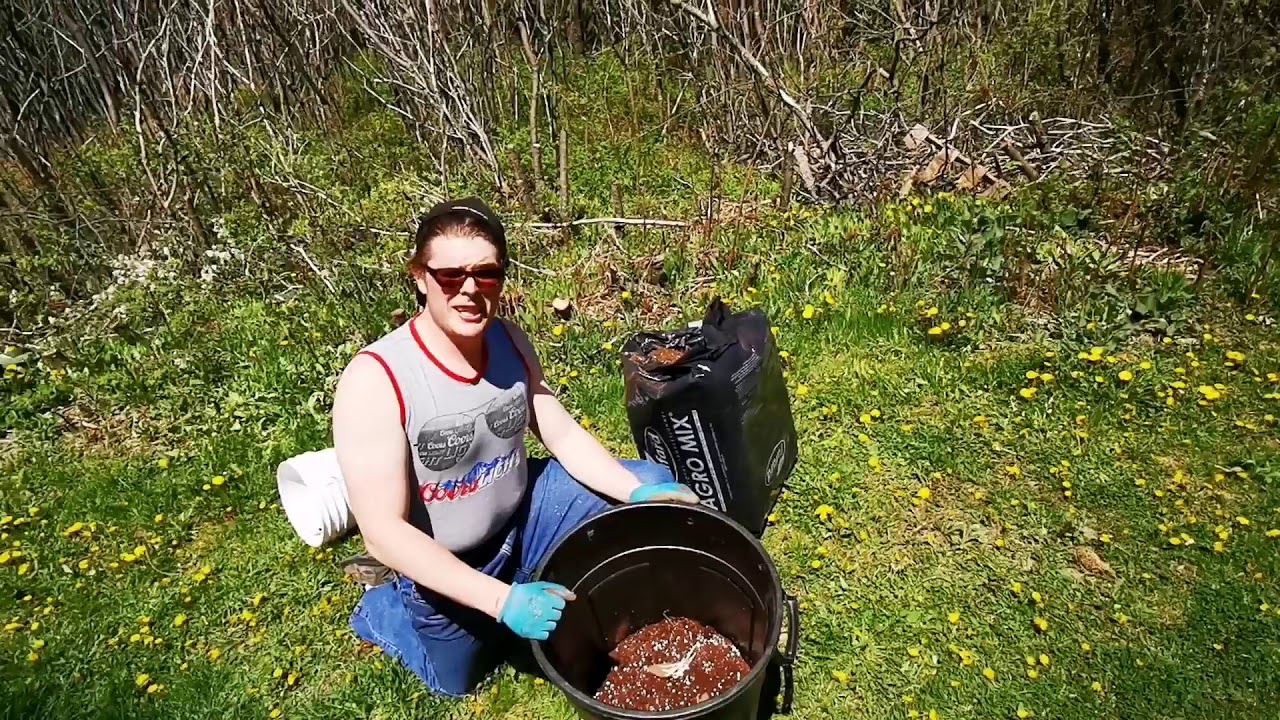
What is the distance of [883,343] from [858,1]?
3.02 m

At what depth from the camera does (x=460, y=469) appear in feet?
6.57

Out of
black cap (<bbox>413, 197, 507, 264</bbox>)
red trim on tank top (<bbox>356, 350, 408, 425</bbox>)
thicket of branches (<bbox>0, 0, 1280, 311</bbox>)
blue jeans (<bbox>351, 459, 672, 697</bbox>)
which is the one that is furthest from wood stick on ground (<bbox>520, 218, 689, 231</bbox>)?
red trim on tank top (<bbox>356, 350, 408, 425</bbox>)

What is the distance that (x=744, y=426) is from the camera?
8.05 feet

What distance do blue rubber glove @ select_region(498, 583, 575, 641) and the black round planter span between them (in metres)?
0.05

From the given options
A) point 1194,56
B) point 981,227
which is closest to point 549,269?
point 981,227

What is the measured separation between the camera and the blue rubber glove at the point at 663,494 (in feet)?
6.64

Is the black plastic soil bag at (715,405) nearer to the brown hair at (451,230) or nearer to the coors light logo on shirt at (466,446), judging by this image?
the coors light logo on shirt at (466,446)

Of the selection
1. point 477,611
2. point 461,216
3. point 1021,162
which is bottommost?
point 477,611

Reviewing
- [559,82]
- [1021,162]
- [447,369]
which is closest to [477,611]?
[447,369]

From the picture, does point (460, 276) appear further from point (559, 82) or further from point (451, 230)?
point (559, 82)

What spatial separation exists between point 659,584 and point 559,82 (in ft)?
14.0

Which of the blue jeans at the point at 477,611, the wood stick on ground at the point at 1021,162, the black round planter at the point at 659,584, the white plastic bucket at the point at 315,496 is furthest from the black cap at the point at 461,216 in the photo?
the wood stick on ground at the point at 1021,162

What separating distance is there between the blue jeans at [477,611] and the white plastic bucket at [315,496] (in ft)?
1.15

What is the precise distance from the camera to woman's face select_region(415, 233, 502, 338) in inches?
70.5
